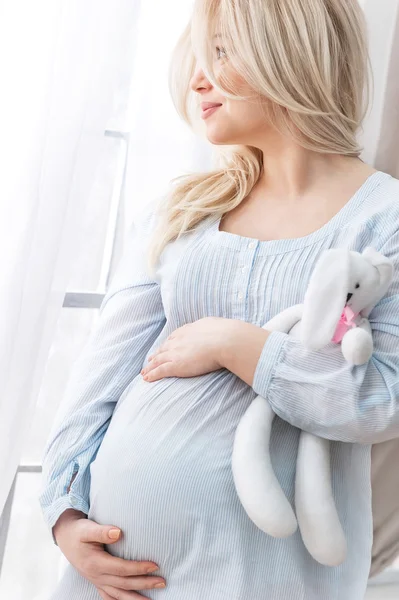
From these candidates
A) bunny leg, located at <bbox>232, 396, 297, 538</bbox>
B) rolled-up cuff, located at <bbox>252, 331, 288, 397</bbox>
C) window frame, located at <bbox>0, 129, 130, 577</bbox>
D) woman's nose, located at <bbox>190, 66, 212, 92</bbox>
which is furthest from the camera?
window frame, located at <bbox>0, 129, 130, 577</bbox>

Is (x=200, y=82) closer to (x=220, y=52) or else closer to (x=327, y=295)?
(x=220, y=52)

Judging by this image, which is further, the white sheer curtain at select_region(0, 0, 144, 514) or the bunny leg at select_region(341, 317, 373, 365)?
the white sheer curtain at select_region(0, 0, 144, 514)

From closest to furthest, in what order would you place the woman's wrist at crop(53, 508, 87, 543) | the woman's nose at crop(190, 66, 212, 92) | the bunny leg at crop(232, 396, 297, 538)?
the bunny leg at crop(232, 396, 297, 538) < the woman's wrist at crop(53, 508, 87, 543) < the woman's nose at crop(190, 66, 212, 92)

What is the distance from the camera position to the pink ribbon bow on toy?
973 mm

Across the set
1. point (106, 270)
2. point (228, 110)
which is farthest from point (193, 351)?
point (106, 270)

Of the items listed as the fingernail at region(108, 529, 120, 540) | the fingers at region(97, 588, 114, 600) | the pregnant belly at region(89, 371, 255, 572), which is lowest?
the fingers at region(97, 588, 114, 600)

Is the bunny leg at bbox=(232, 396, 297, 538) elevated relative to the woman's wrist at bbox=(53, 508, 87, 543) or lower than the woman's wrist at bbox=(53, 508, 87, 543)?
elevated

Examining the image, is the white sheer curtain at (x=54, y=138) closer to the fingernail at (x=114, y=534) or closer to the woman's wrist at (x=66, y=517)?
the woman's wrist at (x=66, y=517)

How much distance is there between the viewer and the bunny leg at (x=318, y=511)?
953 mm

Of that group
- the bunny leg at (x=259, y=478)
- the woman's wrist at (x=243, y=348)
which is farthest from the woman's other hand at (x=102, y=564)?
the woman's wrist at (x=243, y=348)

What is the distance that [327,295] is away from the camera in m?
0.95

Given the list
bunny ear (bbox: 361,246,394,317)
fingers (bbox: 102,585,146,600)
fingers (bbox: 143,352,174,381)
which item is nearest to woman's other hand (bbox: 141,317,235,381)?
fingers (bbox: 143,352,174,381)

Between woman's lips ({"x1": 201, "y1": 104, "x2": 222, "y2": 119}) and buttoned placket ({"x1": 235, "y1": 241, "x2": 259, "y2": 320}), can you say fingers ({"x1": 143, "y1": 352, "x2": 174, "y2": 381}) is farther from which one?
woman's lips ({"x1": 201, "y1": 104, "x2": 222, "y2": 119})

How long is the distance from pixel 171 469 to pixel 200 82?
66cm
